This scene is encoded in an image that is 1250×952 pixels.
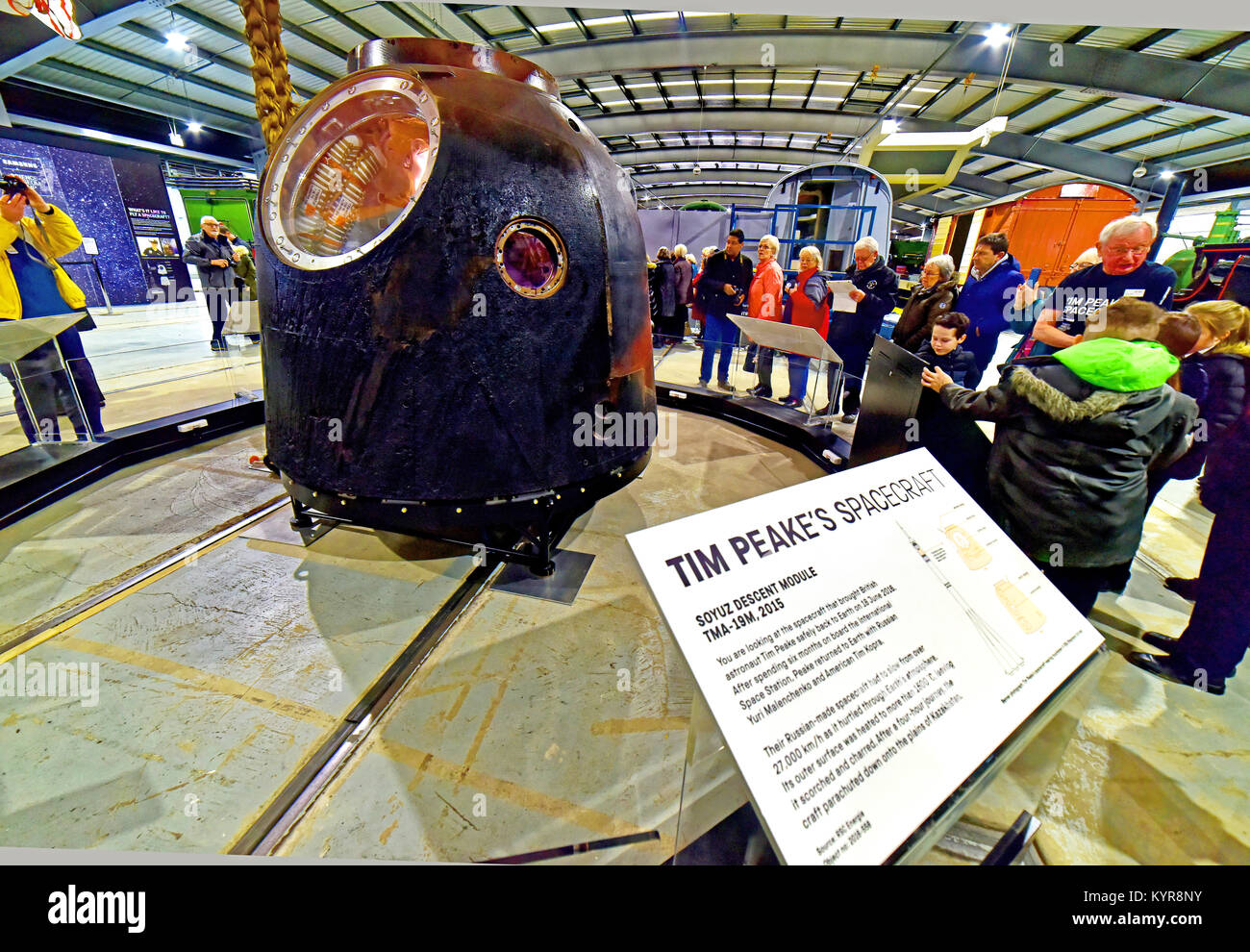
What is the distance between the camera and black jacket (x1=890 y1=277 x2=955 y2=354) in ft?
14.2

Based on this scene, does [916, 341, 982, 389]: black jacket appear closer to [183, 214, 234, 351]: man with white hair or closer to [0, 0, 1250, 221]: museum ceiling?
[0, 0, 1250, 221]: museum ceiling

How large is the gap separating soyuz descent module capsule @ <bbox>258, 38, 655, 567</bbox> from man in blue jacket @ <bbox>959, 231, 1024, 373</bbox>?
416 centimetres

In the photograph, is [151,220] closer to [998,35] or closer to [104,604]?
[104,604]

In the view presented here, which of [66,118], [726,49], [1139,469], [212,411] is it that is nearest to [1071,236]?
[726,49]

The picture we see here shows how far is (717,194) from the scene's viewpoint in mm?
32375

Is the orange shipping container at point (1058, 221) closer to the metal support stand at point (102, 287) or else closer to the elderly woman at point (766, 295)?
the elderly woman at point (766, 295)

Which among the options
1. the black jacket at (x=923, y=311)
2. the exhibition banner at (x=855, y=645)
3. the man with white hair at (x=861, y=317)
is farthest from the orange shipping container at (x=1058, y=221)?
the exhibition banner at (x=855, y=645)

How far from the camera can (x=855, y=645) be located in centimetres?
105

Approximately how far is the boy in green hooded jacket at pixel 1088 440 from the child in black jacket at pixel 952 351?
775mm

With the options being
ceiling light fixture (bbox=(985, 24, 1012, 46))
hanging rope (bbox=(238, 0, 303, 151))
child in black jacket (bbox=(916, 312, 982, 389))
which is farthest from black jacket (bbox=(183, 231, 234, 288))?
ceiling light fixture (bbox=(985, 24, 1012, 46))

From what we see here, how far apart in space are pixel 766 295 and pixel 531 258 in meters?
5.04

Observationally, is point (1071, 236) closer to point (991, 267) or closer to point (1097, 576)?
point (991, 267)

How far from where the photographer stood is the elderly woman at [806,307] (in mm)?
5832

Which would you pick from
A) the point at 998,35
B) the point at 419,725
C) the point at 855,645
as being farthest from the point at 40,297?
the point at 998,35
